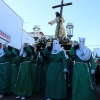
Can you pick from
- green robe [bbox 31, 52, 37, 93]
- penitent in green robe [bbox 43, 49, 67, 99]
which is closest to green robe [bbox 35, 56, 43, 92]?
green robe [bbox 31, 52, 37, 93]

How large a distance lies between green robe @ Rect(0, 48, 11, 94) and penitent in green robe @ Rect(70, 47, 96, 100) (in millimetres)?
2295

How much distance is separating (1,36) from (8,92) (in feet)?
16.3

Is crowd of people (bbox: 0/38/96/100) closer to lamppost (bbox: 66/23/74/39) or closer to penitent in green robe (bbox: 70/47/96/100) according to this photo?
penitent in green robe (bbox: 70/47/96/100)

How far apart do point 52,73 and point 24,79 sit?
896 millimetres

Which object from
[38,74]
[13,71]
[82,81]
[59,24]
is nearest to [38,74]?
[38,74]

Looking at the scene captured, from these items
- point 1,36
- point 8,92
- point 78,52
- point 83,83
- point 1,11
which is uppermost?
point 1,11

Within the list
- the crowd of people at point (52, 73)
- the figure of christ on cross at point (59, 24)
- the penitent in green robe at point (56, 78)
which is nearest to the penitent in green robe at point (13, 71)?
the crowd of people at point (52, 73)

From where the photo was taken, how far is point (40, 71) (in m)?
7.00

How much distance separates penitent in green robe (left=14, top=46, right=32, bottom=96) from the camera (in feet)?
17.7

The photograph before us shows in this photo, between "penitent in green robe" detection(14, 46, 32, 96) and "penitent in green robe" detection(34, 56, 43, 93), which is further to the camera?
"penitent in green robe" detection(34, 56, 43, 93)

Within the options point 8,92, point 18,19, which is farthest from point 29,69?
point 18,19

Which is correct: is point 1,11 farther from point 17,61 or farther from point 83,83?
point 83,83

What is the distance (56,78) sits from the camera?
5199 millimetres

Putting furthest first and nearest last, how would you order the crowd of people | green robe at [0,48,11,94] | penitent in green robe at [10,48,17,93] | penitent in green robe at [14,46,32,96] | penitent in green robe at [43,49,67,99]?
1. penitent in green robe at [10,48,17,93]
2. green robe at [0,48,11,94]
3. penitent in green robe at [14,46,32,96]
4. penitent in green robe at [43,49,67,99]
5. the crowd of people
